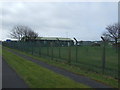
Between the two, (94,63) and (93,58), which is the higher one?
(93,58)

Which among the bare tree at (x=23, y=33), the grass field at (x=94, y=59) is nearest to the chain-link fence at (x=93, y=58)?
the grass field at (x=94, y=59)

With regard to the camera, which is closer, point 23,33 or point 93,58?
point 93,58

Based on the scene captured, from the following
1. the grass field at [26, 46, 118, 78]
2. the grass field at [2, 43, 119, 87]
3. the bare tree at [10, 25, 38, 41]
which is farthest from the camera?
the bare tree at [10, 25, 38, 41]

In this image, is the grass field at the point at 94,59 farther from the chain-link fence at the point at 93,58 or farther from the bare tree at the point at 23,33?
the bare tree at the point at 23,33

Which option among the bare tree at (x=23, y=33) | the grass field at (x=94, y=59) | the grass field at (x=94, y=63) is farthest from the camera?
the bare tree at (x=23, y=33)

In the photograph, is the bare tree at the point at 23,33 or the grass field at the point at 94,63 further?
the bare tree at the point at 23,33

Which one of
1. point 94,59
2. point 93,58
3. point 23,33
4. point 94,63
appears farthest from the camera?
point 23,33

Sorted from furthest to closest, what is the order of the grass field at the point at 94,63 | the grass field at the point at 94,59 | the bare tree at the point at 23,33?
the bare tree at the point at 23,33 < the grass field at the point at 94,59 < the grass field at the point at 94,63

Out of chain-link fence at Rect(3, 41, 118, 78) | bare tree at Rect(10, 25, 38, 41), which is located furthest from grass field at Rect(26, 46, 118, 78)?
bare tree at Rect(10, 25, 38, 41)

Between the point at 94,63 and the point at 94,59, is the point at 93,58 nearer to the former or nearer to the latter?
the point at 94,59

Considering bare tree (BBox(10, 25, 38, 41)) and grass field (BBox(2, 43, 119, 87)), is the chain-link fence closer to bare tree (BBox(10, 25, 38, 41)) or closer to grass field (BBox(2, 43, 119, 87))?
grass field (BBox(2, 43, 119, 87))

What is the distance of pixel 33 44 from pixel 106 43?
20371mm

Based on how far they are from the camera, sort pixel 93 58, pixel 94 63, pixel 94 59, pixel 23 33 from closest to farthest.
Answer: pixel 94 63, pixel 94 59, pixel 93 58, pixel 23 33

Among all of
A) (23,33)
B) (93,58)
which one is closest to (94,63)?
(93,58)
